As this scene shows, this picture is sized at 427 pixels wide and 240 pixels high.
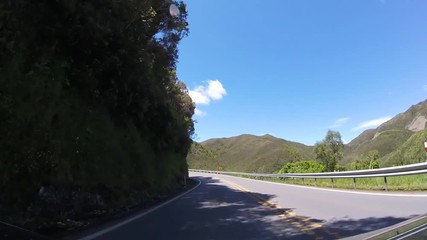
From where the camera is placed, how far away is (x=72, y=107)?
14.0m

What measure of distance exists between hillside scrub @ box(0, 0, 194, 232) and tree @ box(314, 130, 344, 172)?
71.8 m

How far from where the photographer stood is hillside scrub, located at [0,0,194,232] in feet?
37.3

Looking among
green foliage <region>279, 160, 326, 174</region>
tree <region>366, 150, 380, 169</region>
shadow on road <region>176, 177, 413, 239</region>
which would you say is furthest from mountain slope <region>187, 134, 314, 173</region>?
shadow on road <region>176, 177, 413, 239</region>

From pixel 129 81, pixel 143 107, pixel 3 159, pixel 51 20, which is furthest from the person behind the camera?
pixel 143 107

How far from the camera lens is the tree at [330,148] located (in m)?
89.1

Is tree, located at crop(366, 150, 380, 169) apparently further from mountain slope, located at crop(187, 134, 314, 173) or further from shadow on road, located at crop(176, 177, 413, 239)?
shadow on road, located at crop(176, 177, 413, 239)

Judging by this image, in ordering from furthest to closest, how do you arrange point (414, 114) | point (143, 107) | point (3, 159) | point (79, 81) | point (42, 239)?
1. point (414, 114)
2. point (143, 107)
3. point (79, 81)
4. point (3, 159)
5. point (42, 239)

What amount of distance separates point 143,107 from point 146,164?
307 cm

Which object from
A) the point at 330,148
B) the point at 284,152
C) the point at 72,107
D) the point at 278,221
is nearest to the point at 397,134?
the point at 284,152

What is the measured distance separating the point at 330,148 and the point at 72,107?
268 ft

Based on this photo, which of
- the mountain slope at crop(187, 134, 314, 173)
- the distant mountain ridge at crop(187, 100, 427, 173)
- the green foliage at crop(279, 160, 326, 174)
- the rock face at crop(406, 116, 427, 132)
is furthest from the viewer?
the rock face at crop(406, 116, 427, 132)

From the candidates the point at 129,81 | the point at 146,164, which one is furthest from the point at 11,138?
the point at 146,164

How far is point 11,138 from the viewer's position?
11.1m

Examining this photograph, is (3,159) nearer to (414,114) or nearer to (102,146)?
(102,146)
